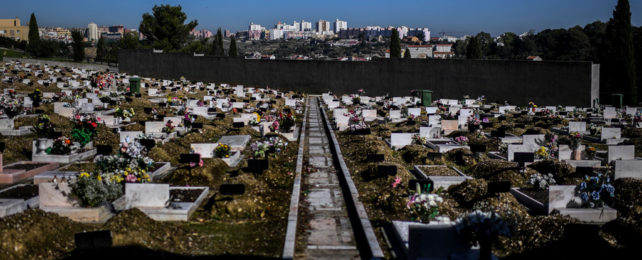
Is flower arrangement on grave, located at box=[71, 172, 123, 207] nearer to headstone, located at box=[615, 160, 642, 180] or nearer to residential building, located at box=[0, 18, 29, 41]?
headstone, located at box=[615, 160, 642, 180]

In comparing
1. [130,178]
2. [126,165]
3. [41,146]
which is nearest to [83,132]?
[41,146]

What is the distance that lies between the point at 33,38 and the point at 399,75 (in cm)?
5640

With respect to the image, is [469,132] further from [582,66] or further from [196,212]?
[582,66]

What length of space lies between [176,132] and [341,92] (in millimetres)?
28516

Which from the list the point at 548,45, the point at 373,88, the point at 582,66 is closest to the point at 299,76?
the point at 373,88

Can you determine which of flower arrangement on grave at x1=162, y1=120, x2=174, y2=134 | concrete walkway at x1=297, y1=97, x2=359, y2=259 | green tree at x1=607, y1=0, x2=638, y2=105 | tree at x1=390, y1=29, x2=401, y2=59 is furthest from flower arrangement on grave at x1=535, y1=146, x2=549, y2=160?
tree at x1=390, y1=29, x2=401, y2=59

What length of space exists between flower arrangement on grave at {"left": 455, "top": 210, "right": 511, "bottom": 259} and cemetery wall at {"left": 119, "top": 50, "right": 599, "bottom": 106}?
32053 millimetres

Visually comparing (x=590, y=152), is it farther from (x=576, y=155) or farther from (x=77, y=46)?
(x=77, y=46)

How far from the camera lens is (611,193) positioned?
1066 centimetres

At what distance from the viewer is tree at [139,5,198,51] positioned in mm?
68938

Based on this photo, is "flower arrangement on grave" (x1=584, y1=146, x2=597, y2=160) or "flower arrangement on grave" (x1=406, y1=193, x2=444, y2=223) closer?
"flower arrangement on grave" (x1=406, y1=193, x2=444, y2=223)

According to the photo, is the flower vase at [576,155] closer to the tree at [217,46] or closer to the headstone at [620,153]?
the headstone at [620,153]

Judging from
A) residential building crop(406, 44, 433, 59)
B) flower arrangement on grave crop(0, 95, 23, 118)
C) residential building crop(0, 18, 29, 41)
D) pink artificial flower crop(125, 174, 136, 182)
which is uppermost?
residential building crop(0, 18, 29, 41)

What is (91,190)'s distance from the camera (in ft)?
33.2
